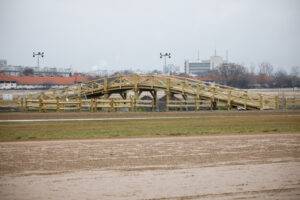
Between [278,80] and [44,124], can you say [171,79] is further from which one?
[278,80]

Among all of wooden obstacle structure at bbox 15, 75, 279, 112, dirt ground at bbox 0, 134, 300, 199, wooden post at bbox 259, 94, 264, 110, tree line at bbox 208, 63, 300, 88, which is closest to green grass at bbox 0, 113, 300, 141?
dirt ground at bbox 0, 134, 300, 199

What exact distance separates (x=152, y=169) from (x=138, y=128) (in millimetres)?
9984

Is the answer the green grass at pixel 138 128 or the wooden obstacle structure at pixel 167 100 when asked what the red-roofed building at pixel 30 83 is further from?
the green grass at pixel 138 128

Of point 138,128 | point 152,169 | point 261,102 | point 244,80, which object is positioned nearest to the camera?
point 152,169

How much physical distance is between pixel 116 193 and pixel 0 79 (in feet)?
414

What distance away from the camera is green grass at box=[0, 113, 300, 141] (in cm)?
2164

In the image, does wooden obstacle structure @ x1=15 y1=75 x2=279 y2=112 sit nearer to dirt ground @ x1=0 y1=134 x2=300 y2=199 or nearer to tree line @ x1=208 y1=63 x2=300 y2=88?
dirt ground @ x1=0 y1=134 x2=300 y2=199

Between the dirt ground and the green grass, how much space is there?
5.97 feet

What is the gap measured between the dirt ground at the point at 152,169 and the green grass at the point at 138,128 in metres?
1.82

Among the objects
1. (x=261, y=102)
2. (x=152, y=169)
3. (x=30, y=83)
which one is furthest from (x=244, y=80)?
(x=152, y=169)

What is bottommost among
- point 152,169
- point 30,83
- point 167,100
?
point 152,169

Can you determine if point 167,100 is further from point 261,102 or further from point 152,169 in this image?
point 152,169

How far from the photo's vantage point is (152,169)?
14148mm

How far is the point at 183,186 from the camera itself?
39.2 feet
